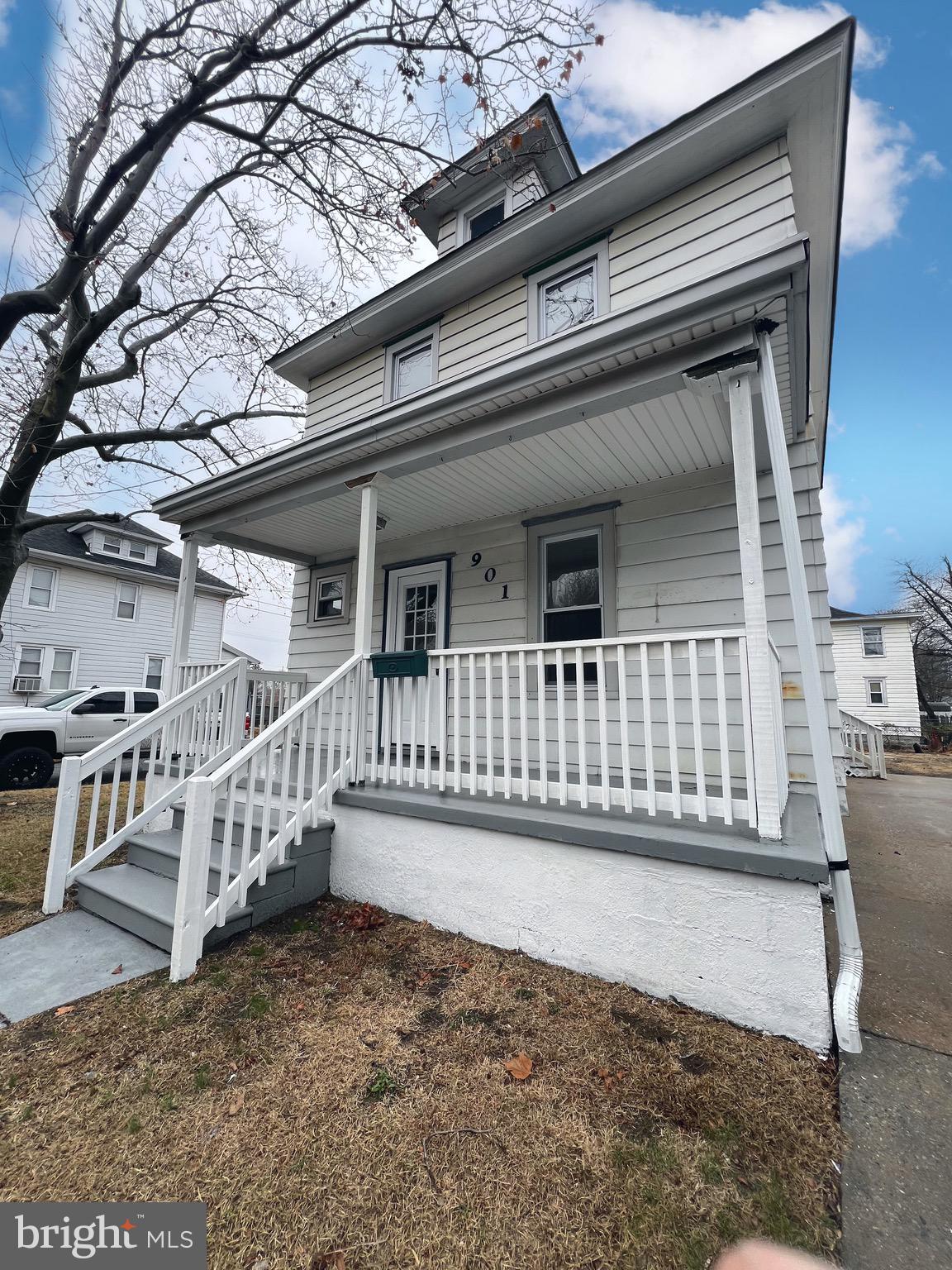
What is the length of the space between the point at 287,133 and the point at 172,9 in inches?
48.1

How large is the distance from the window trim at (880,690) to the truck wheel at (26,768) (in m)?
25.5

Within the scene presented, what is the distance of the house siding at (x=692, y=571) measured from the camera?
4324 millimetres

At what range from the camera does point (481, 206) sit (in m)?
7.17

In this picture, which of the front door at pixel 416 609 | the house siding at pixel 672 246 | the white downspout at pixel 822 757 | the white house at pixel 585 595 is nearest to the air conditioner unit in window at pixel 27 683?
the white house at pixel 585 595

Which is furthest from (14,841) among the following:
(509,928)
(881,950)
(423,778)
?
(881,950)

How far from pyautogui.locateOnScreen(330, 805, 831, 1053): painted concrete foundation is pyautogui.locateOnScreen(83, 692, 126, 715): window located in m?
9.29

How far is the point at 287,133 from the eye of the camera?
5816 mm

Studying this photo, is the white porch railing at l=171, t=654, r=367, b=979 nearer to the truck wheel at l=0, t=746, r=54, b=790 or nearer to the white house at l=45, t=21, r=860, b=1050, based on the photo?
the white house at l=45, t=21, r=860, b=1050

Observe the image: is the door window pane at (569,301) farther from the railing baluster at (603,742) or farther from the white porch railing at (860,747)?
the white porch railing at (860,747)

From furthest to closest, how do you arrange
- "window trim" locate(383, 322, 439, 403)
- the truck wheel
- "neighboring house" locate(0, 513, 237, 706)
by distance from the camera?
"neighboring house" locate(0, 513, 237, 706)
the truck wheel
"window trim" locate(383, 322, 439, 403)

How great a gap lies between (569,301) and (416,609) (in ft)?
12.0

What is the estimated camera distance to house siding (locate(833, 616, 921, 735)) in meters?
20.7

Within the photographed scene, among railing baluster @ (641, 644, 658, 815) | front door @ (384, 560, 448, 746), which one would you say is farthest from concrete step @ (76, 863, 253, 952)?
front door @ (384, 560, 448, 746)

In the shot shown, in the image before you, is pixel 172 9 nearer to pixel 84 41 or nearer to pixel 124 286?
pixel 84 41
